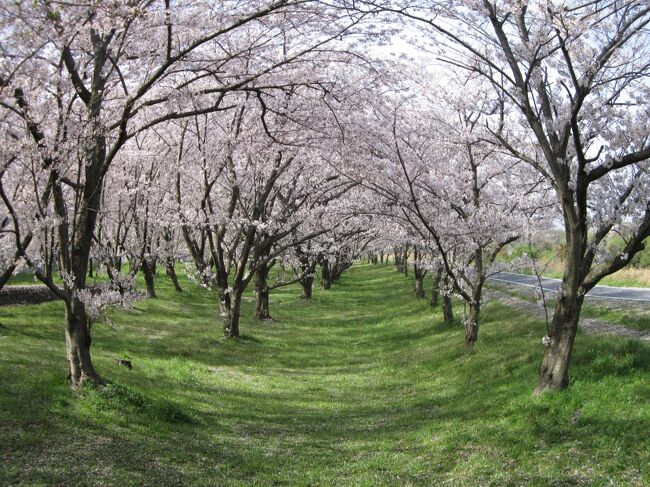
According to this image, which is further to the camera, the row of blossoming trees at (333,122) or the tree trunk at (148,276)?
the tree trunk at (148,276)

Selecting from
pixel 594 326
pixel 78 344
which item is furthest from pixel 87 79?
pixel 594 326

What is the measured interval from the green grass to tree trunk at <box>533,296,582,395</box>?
0.32 meters

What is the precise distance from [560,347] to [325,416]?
17.2ft

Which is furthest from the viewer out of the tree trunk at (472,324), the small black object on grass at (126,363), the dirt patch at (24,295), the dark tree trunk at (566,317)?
the dirt patch at (24,295)

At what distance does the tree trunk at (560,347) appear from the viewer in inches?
396

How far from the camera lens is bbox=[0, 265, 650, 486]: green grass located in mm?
8297

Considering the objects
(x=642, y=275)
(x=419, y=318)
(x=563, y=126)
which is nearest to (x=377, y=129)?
(x=563, y=126)

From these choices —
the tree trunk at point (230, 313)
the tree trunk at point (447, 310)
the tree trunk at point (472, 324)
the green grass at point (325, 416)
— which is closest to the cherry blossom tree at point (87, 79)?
the green grass at point (325, 416)

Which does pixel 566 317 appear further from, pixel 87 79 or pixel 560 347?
pixel 87 79

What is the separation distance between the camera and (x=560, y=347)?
10.2 metres

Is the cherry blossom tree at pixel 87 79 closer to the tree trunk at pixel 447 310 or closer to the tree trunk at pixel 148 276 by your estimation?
the tree trunk at pixel 447 310

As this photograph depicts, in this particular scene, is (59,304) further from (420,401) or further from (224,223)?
(420,401)

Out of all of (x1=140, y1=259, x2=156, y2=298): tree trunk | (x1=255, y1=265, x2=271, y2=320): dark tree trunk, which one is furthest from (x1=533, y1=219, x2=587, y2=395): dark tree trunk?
(x1=140, y1=259, x2=156, y2=298): tree trunk

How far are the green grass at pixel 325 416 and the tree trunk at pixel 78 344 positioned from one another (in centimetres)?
36
